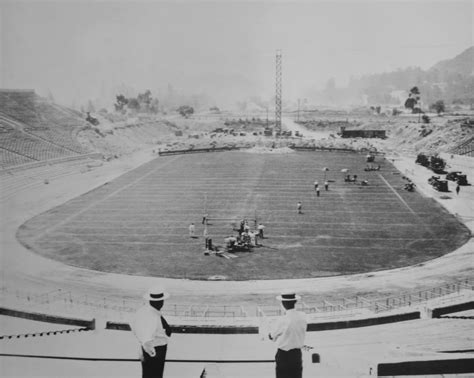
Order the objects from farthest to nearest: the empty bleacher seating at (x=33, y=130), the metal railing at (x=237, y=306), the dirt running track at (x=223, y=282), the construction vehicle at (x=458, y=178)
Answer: the empty bleacher seating at (x=33, y=130)
the construction vehicle at (x=458, y=178)
the dirt running track at (x=223, y=282)
the metal railing at (x=237, y=306)

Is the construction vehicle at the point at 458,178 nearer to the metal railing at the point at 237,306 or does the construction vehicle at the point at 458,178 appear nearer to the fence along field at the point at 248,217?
the fence along field at the point at 248,217

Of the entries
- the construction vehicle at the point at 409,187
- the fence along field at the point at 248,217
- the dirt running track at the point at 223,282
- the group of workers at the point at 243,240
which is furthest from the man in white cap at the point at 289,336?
the construction vehicle at the point at 409,187

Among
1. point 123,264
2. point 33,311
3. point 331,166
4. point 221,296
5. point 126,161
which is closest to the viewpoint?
point 33,311

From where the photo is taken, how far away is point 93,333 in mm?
11344

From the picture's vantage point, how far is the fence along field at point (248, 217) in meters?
22.9

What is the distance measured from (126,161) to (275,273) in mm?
43733

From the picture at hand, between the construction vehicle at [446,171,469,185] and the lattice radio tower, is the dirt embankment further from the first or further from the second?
the construction vehicle at [446,171,469,185]

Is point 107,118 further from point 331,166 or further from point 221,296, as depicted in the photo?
point 221,296

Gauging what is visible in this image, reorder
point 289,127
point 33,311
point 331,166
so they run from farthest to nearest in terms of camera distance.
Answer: point 289,127, point 331,166, point 33,311

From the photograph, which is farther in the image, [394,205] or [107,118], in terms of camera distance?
[107,118]

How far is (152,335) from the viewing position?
5754 mm

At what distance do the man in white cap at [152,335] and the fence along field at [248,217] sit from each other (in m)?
15.3

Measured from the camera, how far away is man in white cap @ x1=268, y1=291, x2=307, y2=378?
609cm

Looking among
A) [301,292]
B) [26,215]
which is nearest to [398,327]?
[301,292]
